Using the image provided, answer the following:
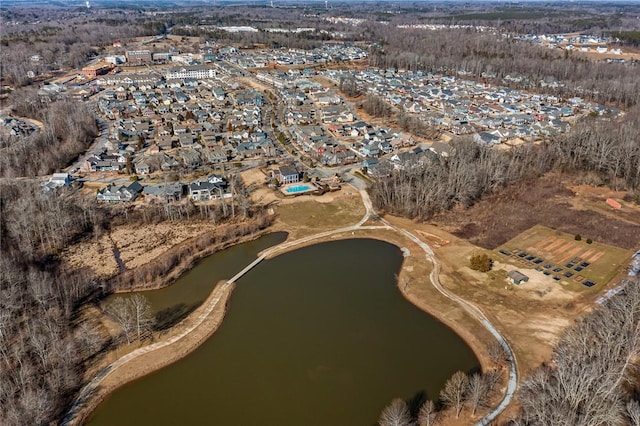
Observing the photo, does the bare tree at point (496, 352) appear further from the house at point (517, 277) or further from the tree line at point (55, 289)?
the tree line at point (55, 289)

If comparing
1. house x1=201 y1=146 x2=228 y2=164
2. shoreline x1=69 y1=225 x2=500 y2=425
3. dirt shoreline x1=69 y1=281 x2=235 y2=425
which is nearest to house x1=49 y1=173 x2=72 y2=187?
house x1=201 y1=146 x2=228 y2=164

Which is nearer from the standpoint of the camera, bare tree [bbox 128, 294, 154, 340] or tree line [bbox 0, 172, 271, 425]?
tree line [bbox 0, 172, 271, 425]

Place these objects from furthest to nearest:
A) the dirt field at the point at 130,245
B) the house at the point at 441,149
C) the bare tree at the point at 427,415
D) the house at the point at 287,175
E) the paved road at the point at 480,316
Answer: the house at the point at 441,149
the house at the point at 287,175
the dirt field at the point at 130,245
the paved road at the point at 480,316
the bare tree at the point at 427,415

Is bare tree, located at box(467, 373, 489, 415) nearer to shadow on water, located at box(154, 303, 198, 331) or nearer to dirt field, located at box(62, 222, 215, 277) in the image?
shadow on water, located at box(154, 303, 198, 331)

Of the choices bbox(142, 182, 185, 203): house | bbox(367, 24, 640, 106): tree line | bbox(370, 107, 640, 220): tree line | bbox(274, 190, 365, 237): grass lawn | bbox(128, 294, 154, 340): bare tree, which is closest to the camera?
bbox(128, 294, 154, 340): bare tree

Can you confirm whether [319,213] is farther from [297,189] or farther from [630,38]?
[630,38]

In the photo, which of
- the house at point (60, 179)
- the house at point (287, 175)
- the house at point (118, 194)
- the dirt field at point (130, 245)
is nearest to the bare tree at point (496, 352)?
the dirt field at point (130, 245)

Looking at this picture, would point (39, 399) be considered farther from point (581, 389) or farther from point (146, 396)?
point (581, 389)

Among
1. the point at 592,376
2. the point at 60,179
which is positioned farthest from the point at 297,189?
the point at 592,376
